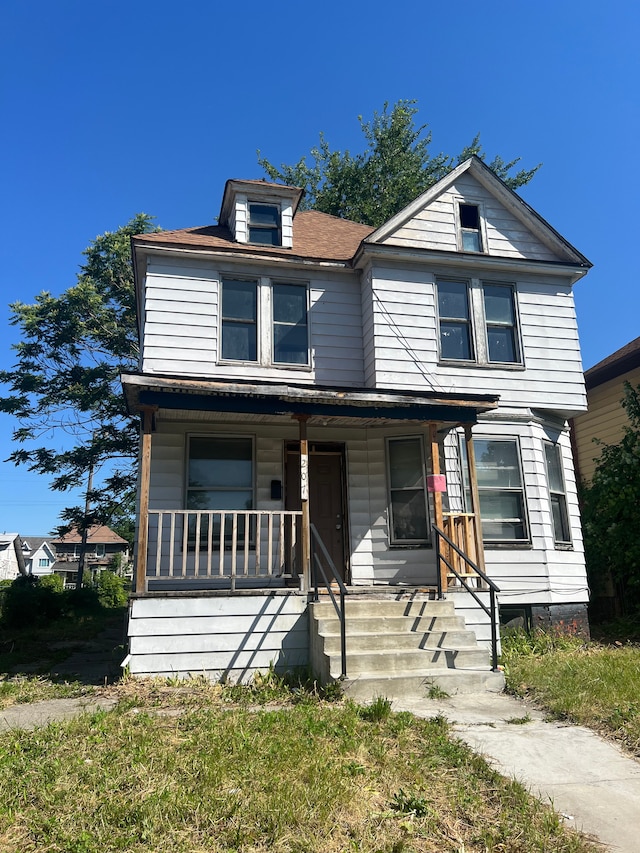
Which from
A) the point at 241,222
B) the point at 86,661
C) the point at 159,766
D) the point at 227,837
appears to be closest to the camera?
the point at 227,837

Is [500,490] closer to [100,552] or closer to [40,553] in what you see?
[100,552]

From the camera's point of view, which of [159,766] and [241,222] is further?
[241,222]

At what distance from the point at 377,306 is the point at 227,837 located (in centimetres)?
899

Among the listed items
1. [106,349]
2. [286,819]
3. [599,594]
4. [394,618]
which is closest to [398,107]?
[106,349]

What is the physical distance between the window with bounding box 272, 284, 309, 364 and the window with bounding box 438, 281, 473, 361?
250 cm

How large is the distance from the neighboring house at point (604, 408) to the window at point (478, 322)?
461 cm

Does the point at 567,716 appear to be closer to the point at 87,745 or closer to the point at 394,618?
the point at 394,618

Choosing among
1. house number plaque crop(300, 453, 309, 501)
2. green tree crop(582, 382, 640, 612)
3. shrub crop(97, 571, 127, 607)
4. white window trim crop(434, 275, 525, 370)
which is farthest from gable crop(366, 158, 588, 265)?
shrub crop(97, 571, 127, 607)

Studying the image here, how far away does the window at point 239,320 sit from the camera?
36.4 ft

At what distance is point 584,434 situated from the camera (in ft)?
55.7

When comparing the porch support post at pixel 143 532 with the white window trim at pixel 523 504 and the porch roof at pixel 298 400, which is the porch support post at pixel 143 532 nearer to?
the porch roof at pixel 298 400

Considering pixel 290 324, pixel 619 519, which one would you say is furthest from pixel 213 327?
pixel 619 519

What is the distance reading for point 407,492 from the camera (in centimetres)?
1068

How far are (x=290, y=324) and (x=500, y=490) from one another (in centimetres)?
473
